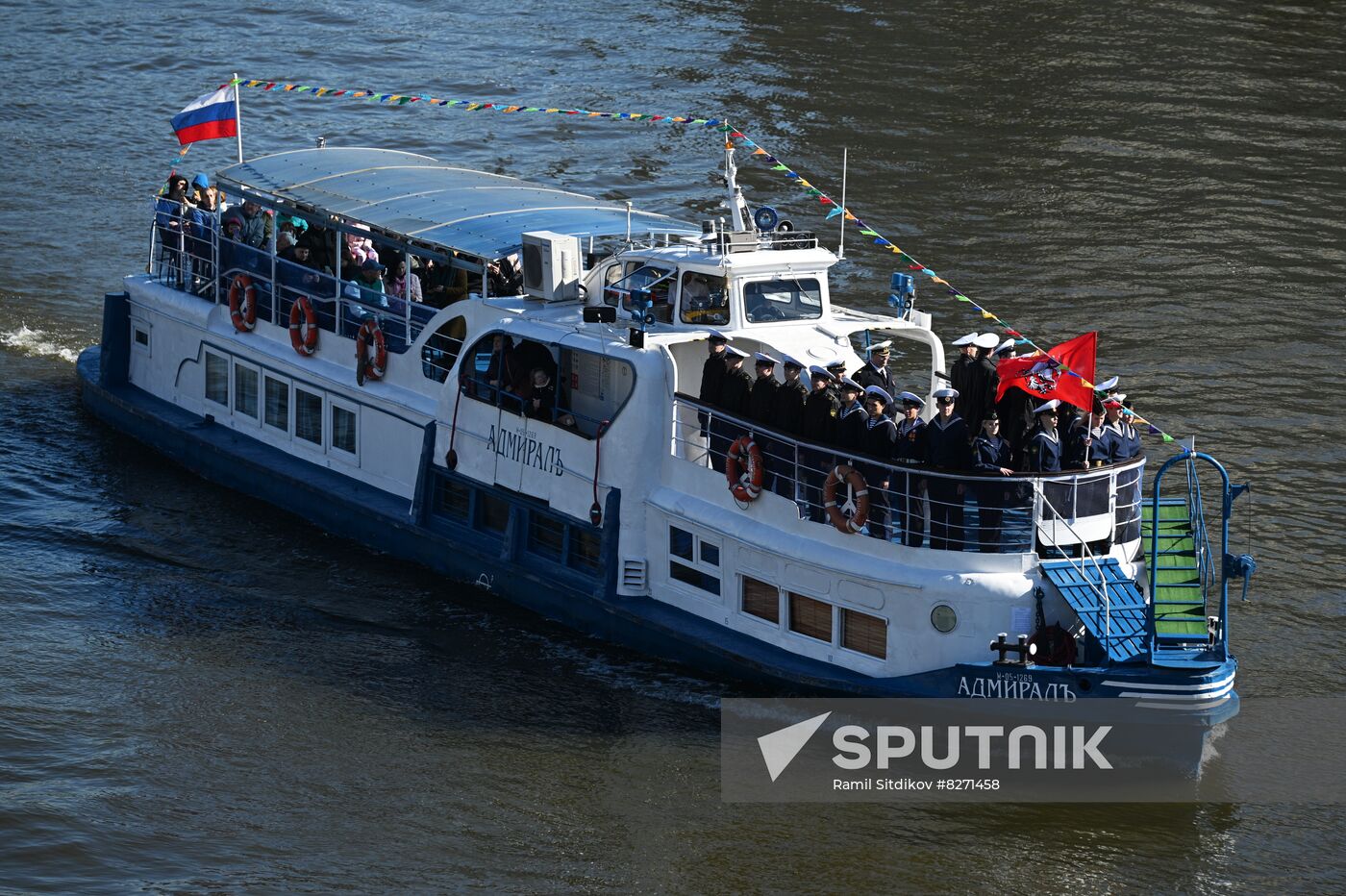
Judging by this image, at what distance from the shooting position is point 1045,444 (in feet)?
56.9

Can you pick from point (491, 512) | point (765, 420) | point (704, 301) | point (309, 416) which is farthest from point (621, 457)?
point (309, 416)

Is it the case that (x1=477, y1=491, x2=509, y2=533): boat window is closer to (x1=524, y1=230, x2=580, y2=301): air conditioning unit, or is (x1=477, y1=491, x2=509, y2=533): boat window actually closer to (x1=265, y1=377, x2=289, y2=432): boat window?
(x1=524, y1=230, x2=580, y2=301): air conditioning unit

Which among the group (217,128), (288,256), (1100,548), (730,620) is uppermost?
(217,128)

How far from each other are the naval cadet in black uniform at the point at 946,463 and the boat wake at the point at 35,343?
17.5 meters

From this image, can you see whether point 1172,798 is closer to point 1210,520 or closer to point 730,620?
point 730,620

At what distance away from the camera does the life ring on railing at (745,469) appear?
1842cm

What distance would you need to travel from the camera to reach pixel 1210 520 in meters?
23.2

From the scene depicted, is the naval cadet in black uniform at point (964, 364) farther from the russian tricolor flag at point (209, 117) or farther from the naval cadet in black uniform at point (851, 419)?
the russian tricolor flag at point (209, 117)

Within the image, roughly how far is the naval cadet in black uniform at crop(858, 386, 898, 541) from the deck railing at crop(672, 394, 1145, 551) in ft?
0.05

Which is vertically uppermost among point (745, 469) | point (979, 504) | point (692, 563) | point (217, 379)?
point (979, 504)

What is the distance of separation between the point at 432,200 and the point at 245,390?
438 cm

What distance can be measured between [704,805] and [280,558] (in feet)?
26.7

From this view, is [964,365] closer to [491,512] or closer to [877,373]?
[877,373]

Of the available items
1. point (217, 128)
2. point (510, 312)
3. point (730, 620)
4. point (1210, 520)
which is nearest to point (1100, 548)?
point (730, 620)
